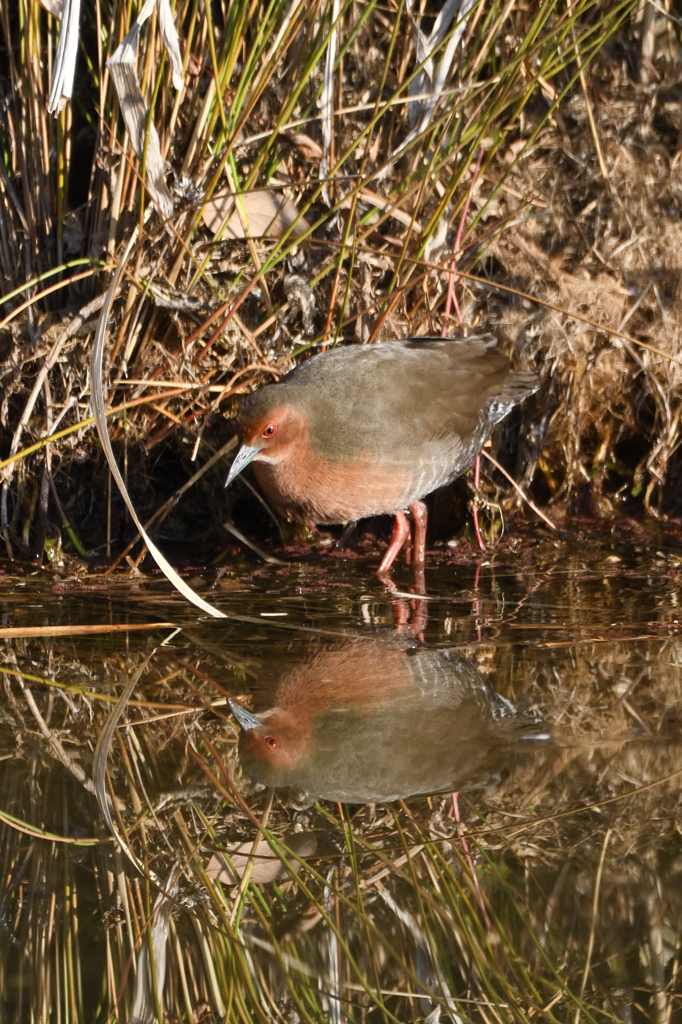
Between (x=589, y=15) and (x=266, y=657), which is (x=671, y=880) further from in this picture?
(x=589, y=15)

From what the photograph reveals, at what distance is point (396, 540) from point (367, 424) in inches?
25.2

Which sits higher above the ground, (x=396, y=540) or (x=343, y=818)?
(x=396, y=540)

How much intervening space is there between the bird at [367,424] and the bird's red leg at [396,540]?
0.15ft

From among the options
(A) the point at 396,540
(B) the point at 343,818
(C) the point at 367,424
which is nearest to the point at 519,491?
(A) the point at 396,540

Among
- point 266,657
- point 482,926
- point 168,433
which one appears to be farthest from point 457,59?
point 482,926

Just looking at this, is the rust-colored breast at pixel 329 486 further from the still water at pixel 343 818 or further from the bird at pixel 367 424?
the still water at pixel 343 818

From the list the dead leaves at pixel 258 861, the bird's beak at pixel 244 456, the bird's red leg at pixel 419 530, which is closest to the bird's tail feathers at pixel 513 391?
the bird's red leg at pixel 419 530

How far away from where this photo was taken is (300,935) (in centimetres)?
200

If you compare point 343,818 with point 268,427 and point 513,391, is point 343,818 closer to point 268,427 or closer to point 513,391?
point 268,427

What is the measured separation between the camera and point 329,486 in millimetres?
4449

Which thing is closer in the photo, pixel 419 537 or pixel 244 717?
pixel 244 717

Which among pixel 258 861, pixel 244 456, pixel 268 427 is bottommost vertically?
pixel 258 861

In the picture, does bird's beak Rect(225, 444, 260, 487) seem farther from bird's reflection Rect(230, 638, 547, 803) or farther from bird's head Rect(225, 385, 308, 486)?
bird's reflection Rect(230, 638, 547, 803)

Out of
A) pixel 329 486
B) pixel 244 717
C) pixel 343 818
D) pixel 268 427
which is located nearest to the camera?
pixel 343 818
